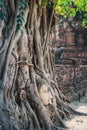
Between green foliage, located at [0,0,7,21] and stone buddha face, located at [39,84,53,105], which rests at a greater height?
green foliage, located at [0,0,7,21]

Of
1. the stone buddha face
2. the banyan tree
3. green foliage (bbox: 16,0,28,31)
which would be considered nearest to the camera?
the banyan tree

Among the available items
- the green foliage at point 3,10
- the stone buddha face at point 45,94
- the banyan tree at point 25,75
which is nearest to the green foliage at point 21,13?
the banyan tree at point 25,75

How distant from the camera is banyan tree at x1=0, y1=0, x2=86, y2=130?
6137 mm

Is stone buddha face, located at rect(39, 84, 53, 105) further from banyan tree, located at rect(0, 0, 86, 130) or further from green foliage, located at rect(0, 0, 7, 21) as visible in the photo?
green foliage, located at rect(0, 0, 7, 21)

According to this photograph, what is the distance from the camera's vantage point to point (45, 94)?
711cm

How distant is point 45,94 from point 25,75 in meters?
0.68

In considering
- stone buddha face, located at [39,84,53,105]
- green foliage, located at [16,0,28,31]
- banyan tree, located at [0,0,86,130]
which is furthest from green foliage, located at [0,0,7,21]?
stone buddha face, located at [39,84,53,105]

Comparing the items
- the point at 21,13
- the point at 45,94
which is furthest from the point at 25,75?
the point at 21,13

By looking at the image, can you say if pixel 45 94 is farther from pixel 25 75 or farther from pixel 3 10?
pixel 3 10

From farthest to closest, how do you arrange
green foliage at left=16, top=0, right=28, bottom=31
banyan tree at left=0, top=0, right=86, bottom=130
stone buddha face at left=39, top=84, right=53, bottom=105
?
1. stone buddha face at left=39, top=84, right=53, bottom=105
2. green foliage at left=16, top=0, right=28, bottom=31
3. banyan tree at left=0, top=0, right=86, bottom=130

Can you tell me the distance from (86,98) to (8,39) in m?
5.52

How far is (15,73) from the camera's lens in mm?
6520

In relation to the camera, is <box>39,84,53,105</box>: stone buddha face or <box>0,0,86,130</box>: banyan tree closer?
<box>0,0,86,130</box>: banyan tree

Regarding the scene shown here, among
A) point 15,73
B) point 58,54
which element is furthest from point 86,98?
point 15,73
